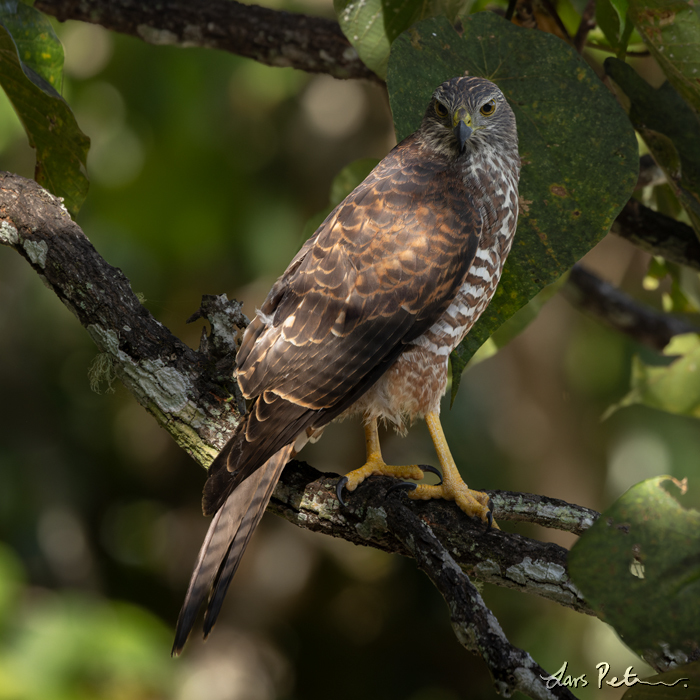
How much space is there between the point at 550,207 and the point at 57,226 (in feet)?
4.69

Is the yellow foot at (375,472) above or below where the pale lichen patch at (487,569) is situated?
below

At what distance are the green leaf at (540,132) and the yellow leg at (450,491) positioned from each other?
20 centimetres

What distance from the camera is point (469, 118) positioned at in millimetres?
2090

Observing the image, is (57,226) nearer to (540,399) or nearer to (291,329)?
(291,329)

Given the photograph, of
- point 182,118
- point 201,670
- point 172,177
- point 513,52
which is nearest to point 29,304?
point 172,177

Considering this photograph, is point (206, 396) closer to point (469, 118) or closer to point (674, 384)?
point (469, 118)

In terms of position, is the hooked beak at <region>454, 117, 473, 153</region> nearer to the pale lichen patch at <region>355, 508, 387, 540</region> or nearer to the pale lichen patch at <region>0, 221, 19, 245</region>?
the pale lichen patch at <region>355, 508, 387, 540</region>

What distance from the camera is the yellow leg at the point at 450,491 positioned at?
6.62 ft

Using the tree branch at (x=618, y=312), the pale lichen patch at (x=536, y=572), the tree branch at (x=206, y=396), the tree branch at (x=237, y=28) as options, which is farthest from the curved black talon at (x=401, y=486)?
the tree branch at (x=618, y=312)

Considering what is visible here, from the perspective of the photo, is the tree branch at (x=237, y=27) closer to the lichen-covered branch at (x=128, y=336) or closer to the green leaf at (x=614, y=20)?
the green leaf at (x=614, y=20)

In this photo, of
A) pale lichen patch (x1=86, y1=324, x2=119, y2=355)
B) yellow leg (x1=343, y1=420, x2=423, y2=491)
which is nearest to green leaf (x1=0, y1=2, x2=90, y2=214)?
pale lichen patch (x1=86, y1=324, x2=119, y2=355)

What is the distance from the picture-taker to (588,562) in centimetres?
134

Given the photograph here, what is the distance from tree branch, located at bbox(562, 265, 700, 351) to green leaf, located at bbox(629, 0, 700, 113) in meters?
1.97

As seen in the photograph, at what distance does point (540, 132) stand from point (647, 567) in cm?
135
